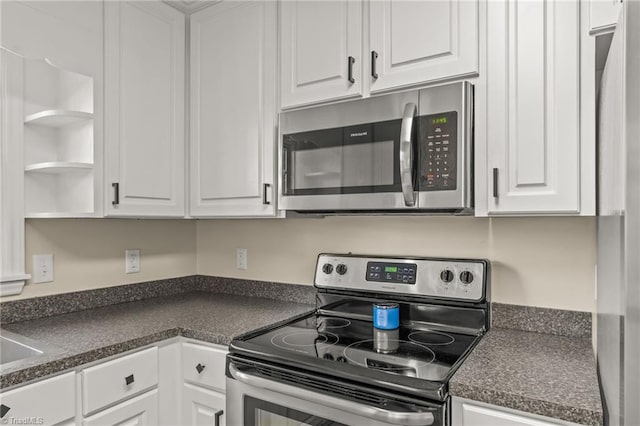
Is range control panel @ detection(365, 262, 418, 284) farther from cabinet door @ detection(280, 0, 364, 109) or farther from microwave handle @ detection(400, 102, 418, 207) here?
cabinet door @ detection(280, 0, 364, 109)

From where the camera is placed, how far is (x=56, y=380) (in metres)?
1.28

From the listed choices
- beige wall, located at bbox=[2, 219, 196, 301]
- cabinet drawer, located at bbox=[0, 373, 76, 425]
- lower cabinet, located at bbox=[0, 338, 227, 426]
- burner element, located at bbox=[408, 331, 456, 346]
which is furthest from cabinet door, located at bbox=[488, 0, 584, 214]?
beige wall, located at bbox=[2, 219, 196, 301]

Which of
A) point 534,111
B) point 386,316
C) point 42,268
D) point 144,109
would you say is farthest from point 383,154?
point 42,268

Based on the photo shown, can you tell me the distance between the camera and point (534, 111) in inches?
52.1

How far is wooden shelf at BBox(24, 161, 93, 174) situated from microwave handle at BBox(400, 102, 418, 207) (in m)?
1.22

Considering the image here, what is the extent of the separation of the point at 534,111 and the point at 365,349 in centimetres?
92

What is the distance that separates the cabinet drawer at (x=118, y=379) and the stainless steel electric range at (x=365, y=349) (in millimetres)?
330

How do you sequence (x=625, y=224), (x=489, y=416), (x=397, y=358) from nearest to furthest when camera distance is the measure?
1. (x=625, y=224)
2. (x=489, y=416)
3. (x=397, y=358)

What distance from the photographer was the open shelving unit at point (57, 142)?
172cm

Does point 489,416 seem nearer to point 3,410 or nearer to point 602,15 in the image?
point 602,15

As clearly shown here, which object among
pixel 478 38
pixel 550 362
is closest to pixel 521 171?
pixel 478 38

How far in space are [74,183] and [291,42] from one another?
3.53 feet

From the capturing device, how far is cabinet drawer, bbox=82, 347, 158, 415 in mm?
1377

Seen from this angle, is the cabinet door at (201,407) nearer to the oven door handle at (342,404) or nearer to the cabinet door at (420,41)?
the oven door handle at (342,404)
